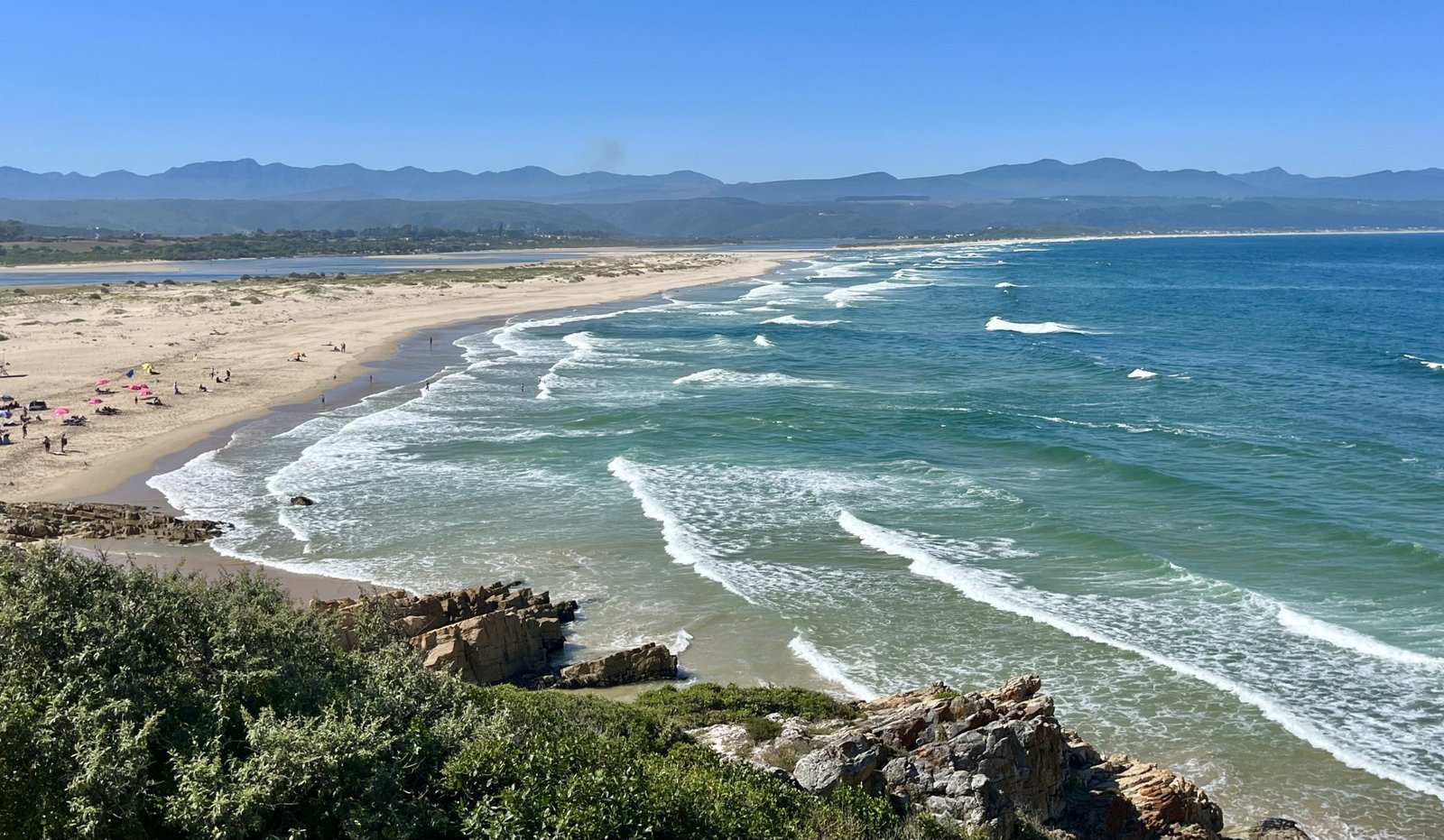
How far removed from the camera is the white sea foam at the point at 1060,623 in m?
15.2

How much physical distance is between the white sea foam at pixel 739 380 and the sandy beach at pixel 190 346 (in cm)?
1626

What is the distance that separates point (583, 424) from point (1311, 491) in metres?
23.8

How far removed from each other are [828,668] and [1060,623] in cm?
506

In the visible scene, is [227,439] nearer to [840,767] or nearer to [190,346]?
[190,346]

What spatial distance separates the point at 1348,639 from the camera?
1909cm

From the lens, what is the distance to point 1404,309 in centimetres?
8212

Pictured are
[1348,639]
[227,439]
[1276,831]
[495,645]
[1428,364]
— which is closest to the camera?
[1276,831]

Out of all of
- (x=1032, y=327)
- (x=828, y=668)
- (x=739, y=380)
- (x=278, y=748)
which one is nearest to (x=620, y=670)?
(x=828, y=668)

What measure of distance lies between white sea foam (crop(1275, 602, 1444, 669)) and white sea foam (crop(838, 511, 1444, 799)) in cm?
291

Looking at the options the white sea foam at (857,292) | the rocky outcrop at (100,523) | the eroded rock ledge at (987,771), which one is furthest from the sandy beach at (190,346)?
the eroded rock ledge at (987,771)

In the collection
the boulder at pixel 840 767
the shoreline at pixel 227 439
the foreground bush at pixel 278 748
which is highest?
the foreground bush at pixel 278 748

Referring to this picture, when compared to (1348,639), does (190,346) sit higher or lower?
higher

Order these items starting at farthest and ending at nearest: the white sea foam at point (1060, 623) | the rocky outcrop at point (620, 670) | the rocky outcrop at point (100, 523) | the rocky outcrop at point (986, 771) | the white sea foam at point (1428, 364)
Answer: the white sea foam at point (1428, 364)
the rocky outcrop at point (100, 523)
the rocky outcrop at point (620, 670)
the white sea foam at point (1060, 623)
the rocky outcrop at point (986, 771)

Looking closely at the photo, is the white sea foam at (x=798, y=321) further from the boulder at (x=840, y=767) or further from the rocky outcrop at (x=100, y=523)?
the boulder at (x=840, y=767)
